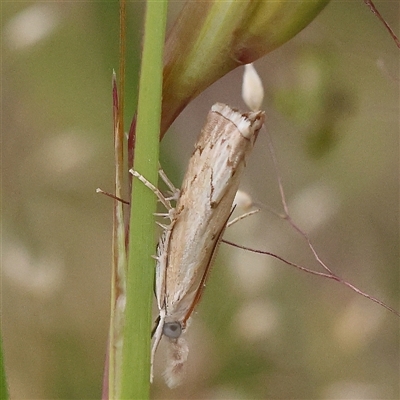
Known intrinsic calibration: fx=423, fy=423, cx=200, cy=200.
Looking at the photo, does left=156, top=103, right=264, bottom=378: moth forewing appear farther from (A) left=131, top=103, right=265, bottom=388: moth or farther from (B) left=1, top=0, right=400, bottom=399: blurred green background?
(B) left=1, top=0, right=400, bottom=399: blurred green background

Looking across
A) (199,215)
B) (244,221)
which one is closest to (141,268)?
(199,215)

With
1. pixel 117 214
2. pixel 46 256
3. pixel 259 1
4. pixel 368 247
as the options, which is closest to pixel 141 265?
pixel 117 214

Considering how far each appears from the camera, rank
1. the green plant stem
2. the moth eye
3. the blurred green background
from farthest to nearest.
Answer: the blurred green background < the moth eye < the green plant stem

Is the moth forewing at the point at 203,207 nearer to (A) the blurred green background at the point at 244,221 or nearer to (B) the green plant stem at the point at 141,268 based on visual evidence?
(B) the green plant stem at the point at 141,268

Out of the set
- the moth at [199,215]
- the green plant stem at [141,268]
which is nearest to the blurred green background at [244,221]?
the moth at [199,215]

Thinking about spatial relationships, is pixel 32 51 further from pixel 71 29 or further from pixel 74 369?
pixel 74 369

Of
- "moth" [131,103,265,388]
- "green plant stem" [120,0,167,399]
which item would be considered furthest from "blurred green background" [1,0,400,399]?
"green plant stem" [120,0,167,399]
